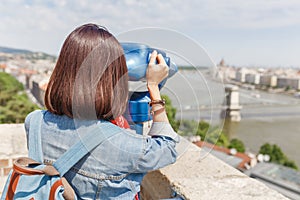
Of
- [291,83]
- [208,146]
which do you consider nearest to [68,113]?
[208,146]

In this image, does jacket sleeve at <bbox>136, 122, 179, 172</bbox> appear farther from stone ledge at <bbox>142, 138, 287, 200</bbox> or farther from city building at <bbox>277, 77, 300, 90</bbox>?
city building at <bbox>277, 77, 300, 90</bbox>

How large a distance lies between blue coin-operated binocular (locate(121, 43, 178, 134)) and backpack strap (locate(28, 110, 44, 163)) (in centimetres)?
21

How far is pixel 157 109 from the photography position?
27.0 inches

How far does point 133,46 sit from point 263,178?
12.0m

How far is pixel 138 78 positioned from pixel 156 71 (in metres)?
0.07

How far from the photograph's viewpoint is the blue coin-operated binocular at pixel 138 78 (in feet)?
2.42

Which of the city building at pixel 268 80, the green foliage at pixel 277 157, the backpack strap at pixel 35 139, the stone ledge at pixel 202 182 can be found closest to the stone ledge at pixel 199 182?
the stone ledge at pixel 202 182

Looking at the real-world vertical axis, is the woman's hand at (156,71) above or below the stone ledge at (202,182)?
above

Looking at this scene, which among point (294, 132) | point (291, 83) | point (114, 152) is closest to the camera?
point (114, 152)

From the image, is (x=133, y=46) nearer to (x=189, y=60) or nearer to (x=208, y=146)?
(x=189, y=60)

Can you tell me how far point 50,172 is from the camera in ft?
2.16

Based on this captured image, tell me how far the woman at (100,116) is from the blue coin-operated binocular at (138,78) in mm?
36

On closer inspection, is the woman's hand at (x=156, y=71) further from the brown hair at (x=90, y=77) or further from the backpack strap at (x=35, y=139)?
the backpack strap at (x=35, y=139)

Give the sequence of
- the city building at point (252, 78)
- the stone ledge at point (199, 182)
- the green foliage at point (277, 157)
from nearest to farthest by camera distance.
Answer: the stone ledge at point (199, 182) → the green foliage at point (277, 157) → the city building at point (252, 78)
